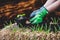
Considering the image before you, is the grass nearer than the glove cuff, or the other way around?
the grass

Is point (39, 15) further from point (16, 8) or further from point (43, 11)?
point (16, 8)

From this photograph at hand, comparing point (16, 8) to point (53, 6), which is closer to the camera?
point (53, 6)

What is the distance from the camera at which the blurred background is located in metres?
5.61

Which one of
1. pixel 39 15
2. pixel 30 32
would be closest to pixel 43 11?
pixel 39 15

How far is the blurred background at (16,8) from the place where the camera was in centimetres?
561

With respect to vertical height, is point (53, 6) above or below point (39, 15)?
above

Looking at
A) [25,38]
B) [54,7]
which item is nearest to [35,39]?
[25,38]

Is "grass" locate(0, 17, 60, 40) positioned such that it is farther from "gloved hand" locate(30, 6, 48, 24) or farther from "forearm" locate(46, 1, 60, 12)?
"forearm" locate(46, 1, 60, 12)

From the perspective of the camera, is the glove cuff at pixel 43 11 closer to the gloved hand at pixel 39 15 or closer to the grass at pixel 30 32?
the gloved hand at pixel 39 15

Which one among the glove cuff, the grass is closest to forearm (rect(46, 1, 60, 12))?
the glove cuff

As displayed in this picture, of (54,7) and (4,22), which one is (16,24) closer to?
(4,22)

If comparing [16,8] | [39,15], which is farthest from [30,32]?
[16,8]

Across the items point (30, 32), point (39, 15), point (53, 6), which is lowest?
point (30, 32)

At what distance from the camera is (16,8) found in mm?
5750
